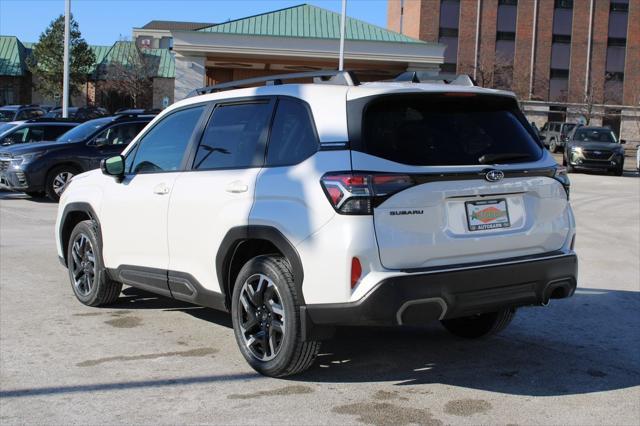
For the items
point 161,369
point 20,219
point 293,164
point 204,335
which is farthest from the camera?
point 20,219

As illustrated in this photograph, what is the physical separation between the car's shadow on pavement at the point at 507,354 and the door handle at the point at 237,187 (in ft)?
4.21

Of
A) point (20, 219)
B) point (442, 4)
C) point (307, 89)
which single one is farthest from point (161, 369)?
point (442, 4)

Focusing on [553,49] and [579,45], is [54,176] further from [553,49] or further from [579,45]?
[579,45]

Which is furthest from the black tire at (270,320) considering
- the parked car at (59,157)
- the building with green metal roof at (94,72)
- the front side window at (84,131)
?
the building with green metal roof at (94,72)

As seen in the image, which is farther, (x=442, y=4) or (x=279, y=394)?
(x=442, y=4)

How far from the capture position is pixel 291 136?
199 inches

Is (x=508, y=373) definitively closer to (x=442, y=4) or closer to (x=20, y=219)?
(x=20, y=219)

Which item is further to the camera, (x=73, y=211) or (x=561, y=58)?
(x=561, y=58)

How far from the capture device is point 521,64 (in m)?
64.0

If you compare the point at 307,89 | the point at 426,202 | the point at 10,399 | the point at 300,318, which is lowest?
the point at 10,399

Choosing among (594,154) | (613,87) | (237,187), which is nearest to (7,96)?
(613,87)

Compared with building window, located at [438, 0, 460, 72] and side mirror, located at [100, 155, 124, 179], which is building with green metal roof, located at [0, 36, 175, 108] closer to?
building window, located at [438, 0, 460, 72]

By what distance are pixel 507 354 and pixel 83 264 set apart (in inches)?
151

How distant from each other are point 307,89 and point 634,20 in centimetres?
6692
